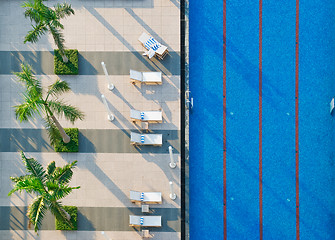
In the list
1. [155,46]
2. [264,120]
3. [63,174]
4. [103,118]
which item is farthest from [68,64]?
[264,120]

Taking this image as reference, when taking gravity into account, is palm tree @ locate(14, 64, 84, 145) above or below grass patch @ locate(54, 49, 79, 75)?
below

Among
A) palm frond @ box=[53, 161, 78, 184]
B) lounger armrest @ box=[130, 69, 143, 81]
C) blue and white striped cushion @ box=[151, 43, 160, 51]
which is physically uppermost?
blue and white striped cushion @ box=[151, 43, 160, 51]

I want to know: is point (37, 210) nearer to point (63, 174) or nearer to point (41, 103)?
point (63, 174)

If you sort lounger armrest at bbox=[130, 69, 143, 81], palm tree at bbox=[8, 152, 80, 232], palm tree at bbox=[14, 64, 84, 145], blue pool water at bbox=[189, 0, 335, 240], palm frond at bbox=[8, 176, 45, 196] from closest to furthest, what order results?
palm frond at bbox=[8, 176, 45, 196] < palm tree at bbox=[8, 152, 80, 232] < palm tree at bbox=[14, 64, 84, 145] < lounger armrest at bbox=[130, 69, 143, 81] < blue pool water at bbox=[189, 0, 335, 240]

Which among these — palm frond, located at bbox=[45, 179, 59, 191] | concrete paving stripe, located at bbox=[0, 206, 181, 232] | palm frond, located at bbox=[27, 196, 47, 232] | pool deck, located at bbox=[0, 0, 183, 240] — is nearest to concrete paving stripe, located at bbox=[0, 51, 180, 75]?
pool deck, located at bbox=[0, 0, 183, 240]

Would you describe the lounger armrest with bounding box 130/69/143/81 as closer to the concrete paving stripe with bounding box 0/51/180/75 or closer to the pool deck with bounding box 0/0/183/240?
the concrete paving stripe with bounding box 0/51/180/75

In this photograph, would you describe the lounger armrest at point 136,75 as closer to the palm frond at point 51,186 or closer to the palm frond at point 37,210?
the palm frond at point 51,186

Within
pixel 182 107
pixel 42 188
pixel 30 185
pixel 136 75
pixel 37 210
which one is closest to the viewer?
pixel 30 185
